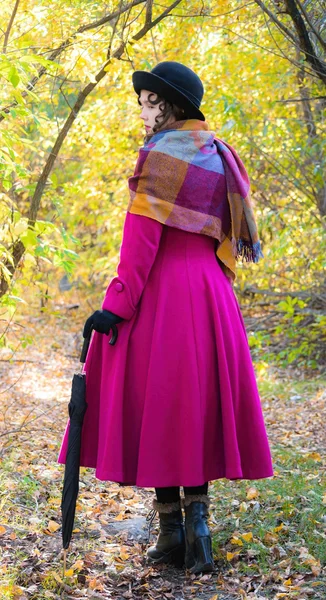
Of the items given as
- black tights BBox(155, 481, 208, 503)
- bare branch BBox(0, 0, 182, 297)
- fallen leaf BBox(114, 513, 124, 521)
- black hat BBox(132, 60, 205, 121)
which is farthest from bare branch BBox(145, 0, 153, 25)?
fallen leaf BBox(114, 513, 124, 521)

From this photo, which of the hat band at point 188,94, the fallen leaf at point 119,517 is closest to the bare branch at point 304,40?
the hat band at point 188,94

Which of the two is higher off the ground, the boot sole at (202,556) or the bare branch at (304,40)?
the bare branch at (304,40)

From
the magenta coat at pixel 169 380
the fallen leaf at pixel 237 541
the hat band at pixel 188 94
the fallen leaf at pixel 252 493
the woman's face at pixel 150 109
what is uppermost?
the hat band at pixel 188 94

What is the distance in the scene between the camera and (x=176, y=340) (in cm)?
282

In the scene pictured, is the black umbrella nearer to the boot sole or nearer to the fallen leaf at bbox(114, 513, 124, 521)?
the boot sole

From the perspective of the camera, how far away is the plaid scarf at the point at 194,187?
9.23ft

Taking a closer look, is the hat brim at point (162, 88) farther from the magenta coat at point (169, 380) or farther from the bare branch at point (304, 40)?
the bare branch at point (304, 40)

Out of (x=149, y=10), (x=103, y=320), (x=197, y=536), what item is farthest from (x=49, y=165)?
(x=197, y=536)

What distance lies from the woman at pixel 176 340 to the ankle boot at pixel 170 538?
0.04 m

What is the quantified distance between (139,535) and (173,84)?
186 cm

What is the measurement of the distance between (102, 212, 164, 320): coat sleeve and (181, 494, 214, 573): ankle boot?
2.38 ft

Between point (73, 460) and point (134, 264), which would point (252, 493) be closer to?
point (73, 460)

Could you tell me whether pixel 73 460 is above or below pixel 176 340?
below

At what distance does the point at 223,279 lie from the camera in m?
3.00
